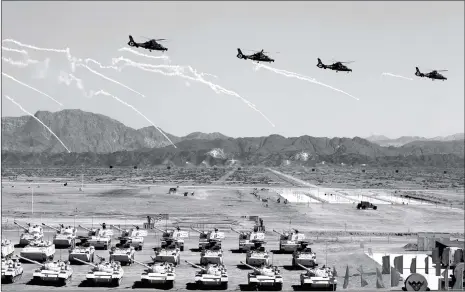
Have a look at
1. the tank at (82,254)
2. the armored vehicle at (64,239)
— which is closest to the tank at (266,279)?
the tank at (82,254)

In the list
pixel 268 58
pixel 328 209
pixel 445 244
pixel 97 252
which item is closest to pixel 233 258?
pixel 97 252

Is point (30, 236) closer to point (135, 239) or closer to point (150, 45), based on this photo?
point (135, 239)

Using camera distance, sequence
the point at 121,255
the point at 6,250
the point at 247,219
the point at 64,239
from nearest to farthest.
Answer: the point at 121,255
the point at 6,250
the point at 64,239
the point at 247,219

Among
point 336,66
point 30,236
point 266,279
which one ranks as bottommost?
point 266,279

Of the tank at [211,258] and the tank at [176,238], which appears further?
the tank at [176,238]

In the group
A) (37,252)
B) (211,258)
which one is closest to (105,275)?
(211,258)

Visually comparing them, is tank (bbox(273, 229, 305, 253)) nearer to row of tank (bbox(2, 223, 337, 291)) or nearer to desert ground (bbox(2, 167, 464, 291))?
row of tank (bbox(2, 223, 337, 291))

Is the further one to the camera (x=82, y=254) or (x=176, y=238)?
(x=176, y=238)

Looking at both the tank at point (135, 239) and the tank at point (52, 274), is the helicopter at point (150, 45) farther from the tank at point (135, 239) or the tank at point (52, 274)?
the tank at point (52, 274)
